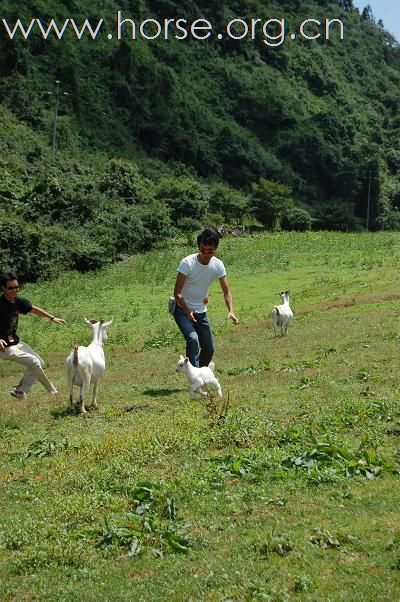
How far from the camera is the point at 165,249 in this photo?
52844mm

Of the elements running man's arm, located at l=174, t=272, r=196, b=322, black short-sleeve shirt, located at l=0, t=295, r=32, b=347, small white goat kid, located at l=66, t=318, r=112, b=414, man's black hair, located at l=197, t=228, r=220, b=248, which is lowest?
small white goat kid, located at l=66, t=318, r=112, b=414

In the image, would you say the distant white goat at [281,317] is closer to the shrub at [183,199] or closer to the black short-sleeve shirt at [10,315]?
the black short-sleeve shirt at [10,315]

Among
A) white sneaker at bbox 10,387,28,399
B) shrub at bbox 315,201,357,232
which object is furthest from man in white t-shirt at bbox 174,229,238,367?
shrub at bbox 315,201,357,232

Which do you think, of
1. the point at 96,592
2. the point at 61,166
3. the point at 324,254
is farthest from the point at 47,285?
the point at 96,592

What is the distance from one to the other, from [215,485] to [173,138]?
8587 centimetres

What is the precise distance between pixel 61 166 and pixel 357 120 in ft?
241

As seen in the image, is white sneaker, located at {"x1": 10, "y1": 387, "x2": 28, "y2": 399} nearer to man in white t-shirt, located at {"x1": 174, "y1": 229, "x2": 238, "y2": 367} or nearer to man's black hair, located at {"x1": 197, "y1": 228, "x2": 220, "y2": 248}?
man in white t-shirt, located at {"x1": 174, "y1": 229, "x2": 238, "y2": 367}

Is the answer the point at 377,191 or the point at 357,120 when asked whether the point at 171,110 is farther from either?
the point at 357,120

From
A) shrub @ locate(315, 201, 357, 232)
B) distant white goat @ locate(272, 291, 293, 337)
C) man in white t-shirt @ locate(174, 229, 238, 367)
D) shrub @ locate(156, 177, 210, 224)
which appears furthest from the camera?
shrub @ locate(315, 201, 357, 232)

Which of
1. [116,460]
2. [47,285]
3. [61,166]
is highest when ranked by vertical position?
[61,166]

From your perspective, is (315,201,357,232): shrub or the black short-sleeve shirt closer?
the black short-sleeve shirt

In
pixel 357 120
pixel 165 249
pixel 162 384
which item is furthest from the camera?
pixel 357 120

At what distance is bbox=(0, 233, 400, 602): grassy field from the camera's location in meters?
5.26

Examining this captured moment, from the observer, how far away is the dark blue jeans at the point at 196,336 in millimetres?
11375
